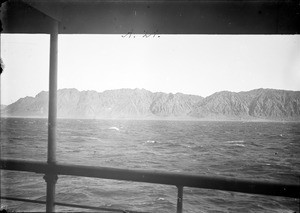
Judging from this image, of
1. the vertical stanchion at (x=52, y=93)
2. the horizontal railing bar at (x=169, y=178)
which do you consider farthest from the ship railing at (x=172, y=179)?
the vertical stanchion at (x=52, y=93)

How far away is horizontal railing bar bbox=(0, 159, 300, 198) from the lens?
71.1 inches

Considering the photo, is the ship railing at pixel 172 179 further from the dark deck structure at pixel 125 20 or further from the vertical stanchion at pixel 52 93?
the vertical stanchion at pixel 52 93

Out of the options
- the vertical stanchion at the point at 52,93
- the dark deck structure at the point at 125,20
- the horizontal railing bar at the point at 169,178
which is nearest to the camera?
the horizontal railing bar at the point at 169,178

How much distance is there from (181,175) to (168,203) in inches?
685

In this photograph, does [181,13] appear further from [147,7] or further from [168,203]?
[168,203]

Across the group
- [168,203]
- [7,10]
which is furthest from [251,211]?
[7,10]

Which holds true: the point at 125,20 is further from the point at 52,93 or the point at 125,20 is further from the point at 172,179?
the point at 172,179

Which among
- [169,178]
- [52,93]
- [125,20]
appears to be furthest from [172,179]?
[125,20]

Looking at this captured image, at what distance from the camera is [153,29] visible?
115 inches

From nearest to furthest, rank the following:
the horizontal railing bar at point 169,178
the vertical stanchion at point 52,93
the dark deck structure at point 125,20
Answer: the horizontal railing bar at point 169,178 → the dark deck structure at point 125,20 → the vertical stanchion at point 52,93

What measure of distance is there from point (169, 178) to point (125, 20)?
A: 5.95 ft

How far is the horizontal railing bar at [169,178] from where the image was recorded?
1.81 metres

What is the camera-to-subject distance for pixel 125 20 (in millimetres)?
2854

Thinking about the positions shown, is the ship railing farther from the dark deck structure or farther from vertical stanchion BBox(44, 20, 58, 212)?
vertical stanchion BBox(44, 20, 58, 212)
